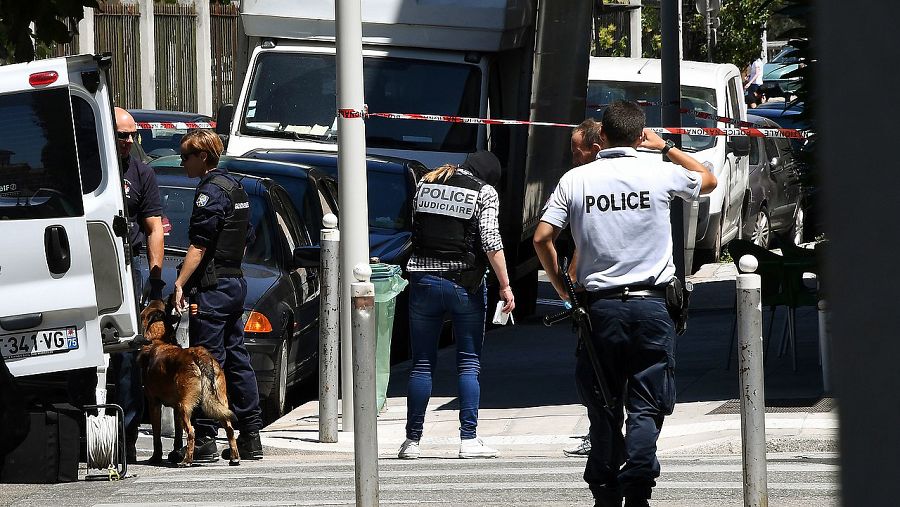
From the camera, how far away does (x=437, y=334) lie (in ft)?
24.5

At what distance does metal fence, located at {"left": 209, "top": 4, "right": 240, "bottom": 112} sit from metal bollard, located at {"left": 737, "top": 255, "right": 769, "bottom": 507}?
95.9 feet

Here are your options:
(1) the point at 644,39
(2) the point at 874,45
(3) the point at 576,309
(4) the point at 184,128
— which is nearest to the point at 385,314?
(3) the point at 576,309

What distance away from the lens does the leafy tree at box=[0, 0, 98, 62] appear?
521 cm

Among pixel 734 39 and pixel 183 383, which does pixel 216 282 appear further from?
pixel 734 39

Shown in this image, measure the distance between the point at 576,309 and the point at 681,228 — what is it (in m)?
7.43

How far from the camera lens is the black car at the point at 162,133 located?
1961cm

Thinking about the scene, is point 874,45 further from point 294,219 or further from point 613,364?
point 294,219

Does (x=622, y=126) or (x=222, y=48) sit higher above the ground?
(x=222, y=48)

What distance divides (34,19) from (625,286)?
2479 millimetres

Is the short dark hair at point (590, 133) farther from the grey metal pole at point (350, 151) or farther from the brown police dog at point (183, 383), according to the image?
the brown police dog at point (183, 383)

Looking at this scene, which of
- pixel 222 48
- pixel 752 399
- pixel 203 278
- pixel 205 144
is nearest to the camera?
pixel 752 399

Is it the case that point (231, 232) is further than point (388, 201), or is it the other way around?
point (388, 201)

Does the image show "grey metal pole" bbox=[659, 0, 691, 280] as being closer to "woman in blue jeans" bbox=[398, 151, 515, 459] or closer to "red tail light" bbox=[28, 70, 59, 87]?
"woman in blue jeans" bbox=[398, 151, 515, 459]

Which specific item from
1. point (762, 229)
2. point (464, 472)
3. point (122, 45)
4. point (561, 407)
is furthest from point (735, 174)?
point (122, 45)
